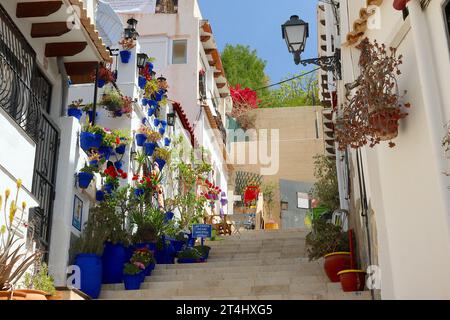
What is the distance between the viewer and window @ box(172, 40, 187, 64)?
69.1ft

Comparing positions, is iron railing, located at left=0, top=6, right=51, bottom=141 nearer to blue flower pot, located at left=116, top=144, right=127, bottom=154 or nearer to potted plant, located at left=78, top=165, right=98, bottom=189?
potted plant, located at left=78, top=165, right=98, bottom=189

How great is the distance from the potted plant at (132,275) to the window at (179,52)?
10.9m

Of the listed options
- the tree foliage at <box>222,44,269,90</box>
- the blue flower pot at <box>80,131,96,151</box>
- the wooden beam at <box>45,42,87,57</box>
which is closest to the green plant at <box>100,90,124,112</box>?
the blue flower pot at <box>80,131,96,151</box>

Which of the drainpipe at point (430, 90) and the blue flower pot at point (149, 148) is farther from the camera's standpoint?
the blue flower pot at point (149, 148)

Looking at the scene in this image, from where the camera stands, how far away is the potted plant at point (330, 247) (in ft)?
35.0

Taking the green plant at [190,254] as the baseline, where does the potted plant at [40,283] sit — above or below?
below

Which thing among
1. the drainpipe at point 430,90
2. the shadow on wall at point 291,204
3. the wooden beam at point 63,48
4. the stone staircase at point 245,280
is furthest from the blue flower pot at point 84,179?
the shadow on wall at point 291,204

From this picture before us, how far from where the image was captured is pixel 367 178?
8.33 m

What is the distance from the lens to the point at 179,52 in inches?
835

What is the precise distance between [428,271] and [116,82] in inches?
364

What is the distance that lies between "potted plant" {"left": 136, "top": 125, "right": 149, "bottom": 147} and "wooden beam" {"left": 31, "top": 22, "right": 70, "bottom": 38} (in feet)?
14.9

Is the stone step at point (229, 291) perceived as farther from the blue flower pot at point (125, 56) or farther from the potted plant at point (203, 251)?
the blue flower pot at point (125, 56)

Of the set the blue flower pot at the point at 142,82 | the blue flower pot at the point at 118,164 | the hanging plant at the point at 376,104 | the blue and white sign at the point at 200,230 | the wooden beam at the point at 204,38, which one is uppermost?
the wooden beam at the point at 204,38

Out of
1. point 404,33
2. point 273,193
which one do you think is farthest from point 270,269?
point 273,193
